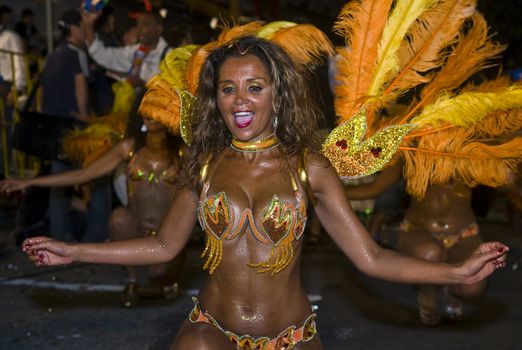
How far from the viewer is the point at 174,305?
6.67m

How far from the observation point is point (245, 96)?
11.3ft

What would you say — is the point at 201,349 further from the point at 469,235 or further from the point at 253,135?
the point at 469,235

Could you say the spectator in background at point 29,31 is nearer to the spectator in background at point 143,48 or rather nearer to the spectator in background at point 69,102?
the spectator in background at point 143,48

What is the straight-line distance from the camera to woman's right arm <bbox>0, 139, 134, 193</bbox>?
5961 millimetres

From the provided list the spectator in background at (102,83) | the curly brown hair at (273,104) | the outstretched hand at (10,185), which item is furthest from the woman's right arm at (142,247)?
Answer: the spectator in background at (102,83)

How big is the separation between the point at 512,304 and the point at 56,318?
146 inches

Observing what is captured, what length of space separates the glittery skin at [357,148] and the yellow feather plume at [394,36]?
212 mm

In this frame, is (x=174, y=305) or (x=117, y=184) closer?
(x=174, y=305)

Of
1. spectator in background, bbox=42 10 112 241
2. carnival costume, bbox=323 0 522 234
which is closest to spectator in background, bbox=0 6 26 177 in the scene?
spectator in background, bbox=42 10 112 241

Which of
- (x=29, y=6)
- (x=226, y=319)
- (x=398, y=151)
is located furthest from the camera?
(x=29, y=6)

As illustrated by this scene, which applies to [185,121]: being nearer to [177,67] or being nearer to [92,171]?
[177,67]

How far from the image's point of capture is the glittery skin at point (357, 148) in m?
3.80

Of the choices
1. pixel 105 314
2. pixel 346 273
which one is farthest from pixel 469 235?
pixel 105 314

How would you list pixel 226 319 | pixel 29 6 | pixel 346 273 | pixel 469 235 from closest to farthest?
pixel 226 319, pixel 469 235, pixel 346 273, pixel 29 6
